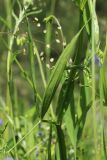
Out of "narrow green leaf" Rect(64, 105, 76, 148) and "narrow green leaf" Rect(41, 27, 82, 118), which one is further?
"narrow green leaf" Rect(64, 105, 76, 148)

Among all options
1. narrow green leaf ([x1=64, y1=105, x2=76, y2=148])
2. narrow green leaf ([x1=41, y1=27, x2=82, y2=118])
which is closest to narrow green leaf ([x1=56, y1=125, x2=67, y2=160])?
narrow green leaf ([x1=64, y1=105, x2=76, y2=148])

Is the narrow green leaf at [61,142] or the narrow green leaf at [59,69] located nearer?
the narrow green leaf at [59,69]

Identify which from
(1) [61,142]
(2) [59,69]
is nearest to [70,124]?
(1) [61,142]

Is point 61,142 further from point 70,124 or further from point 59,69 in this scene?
point 59,69

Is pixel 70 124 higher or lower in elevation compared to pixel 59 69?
lower

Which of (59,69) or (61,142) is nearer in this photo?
(59,69)

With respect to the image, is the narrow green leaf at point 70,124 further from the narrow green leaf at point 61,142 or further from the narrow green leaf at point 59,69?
the narrow green leaf at point 59,69

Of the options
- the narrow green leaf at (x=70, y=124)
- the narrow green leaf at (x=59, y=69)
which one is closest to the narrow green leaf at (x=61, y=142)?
the narrow green leaf at (x=70, y=124)

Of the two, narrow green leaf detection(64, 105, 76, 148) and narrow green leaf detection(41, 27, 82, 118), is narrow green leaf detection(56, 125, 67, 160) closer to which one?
narrow green leaf detection(64, 105, 76, 148)

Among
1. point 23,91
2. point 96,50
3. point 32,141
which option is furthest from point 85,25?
point 23,91

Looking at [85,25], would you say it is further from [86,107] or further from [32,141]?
[32,141]

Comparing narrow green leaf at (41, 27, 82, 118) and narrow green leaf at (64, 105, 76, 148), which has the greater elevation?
narrow green leaf at (41, 27, 82, 118)

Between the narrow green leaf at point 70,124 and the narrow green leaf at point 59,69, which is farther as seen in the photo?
the narrow green leaf at point 70,124

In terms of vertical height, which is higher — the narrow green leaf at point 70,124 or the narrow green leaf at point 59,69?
the narrow green leaf at point 59,69
